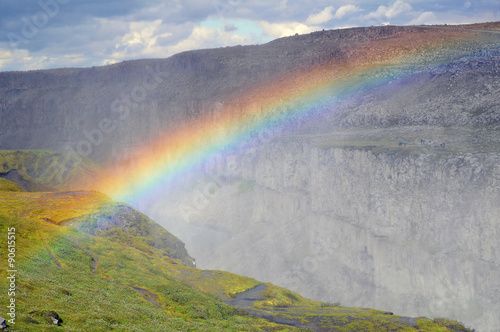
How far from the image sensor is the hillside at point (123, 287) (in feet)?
91.5

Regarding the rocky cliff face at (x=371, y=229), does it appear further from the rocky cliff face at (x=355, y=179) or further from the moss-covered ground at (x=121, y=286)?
the moss-covered ground at (x=121, y=286)

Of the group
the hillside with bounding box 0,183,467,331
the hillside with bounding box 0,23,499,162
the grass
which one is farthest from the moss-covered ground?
the hillside with bounding box 0,23,499,162

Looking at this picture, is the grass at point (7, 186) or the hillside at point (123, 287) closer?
the hillside at point (123, 287)

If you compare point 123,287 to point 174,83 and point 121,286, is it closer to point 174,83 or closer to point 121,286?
point 121,286

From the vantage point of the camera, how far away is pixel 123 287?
41.3 meters

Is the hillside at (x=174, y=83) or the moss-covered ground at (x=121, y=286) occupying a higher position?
the hillside at (x=174, y=83)

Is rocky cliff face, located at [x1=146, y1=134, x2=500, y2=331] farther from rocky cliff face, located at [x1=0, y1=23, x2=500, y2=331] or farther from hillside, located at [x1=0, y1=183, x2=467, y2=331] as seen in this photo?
hillside, located at [x1=0, y1=183, x2=467, y2=331]

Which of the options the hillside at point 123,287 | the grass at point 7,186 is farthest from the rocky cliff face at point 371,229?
the grass at point 7,186

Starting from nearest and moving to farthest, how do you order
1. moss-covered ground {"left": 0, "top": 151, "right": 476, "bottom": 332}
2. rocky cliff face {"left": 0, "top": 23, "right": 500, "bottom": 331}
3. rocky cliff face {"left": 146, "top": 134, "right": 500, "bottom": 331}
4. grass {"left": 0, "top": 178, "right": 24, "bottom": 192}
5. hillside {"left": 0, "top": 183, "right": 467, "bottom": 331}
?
moss-covered ground {"left": 0, "top": 151, "right": 476, "bottom": 332} < hillside {"left": 0, "top": 183, "right": 467, "bottom": 331} < rocky cliff face {"left": 146, "top": 134, "right": 500, "bottom": 331} < rocky cliff face {"left": 0, "top": 23, "right": 500, "bottom": 331} < grass {"left": 0, "top": 178, "right": 24, "bottom": 192}

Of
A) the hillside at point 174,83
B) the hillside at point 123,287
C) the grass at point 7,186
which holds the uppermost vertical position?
the hillside at point 174,83

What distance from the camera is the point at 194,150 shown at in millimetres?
138875

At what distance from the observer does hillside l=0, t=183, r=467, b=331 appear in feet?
91.5

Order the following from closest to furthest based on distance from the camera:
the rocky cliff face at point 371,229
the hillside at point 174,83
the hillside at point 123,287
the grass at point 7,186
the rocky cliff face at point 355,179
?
the hillside at point 123,287, the rocky cliff face at point 371,229, the rocky cliff face at point 355,179, the grass at point 7,186, the hillside at point 174,83

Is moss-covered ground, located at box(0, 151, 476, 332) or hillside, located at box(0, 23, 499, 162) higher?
hillside, located at box(0, 23, 499, 162)
